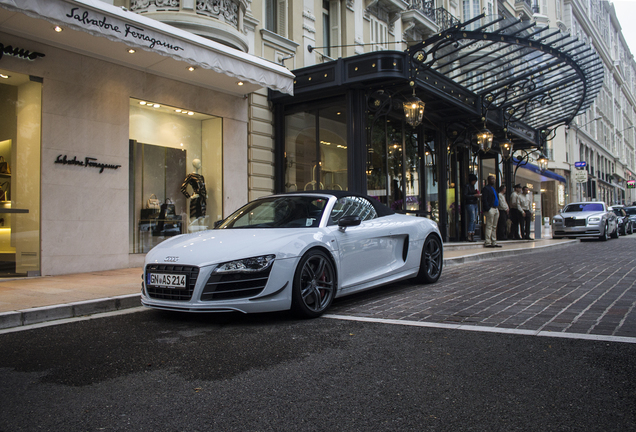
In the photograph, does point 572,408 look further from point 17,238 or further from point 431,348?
point 17,238

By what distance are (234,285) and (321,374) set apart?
1.58 m

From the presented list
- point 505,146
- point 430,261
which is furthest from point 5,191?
point 505,146

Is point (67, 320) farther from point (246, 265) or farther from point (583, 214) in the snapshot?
point (583, 214)

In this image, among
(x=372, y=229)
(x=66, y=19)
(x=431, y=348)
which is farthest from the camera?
(x=66, y=19)

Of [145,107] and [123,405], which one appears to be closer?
[123,405]

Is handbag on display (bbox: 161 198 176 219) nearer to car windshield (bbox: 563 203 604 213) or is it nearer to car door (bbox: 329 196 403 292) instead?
car door (bbox: 329 196 403 292)

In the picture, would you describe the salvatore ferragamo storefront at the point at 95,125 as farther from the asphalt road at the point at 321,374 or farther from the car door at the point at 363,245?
the car door at the point at 363,245

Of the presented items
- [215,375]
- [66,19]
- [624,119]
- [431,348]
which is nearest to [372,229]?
[431,348]

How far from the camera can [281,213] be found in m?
5.71

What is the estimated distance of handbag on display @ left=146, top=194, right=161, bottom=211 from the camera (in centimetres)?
1060

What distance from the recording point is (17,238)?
820cm

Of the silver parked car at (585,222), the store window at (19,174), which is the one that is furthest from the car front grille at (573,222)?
the store window at (19,174)

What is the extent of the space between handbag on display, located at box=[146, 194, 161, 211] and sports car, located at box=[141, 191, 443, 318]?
5142 millimetres

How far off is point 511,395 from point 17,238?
27.2 feet
